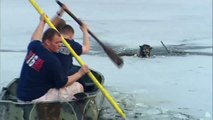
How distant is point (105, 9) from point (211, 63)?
6.67 m

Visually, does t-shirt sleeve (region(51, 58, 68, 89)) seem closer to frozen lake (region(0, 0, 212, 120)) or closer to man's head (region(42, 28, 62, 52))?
man's head (region(42, 28, 62, 52))

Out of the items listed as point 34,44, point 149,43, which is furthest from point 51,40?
→ point 149,43

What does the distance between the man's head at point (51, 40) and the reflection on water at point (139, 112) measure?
1.16 m

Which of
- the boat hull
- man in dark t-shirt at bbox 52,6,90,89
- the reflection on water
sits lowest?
the reflection on water

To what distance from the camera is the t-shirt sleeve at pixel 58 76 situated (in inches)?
183

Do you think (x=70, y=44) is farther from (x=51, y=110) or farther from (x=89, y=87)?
(x=51, y=110)

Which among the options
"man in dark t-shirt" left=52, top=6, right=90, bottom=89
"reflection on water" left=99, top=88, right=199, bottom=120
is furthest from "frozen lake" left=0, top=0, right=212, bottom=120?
"man in dark t-shirt" left=52, top=6, right=90, bottom=89

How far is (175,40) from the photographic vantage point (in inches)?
401

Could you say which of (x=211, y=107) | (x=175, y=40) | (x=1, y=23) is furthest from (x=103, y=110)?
(x=1, y=23)

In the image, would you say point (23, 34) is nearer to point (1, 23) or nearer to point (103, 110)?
point (1, 23)

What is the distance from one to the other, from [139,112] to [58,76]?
1.39 meters

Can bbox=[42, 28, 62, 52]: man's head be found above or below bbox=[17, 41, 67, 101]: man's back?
above

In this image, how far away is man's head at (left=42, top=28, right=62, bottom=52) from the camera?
463cm

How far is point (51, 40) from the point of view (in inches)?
183
